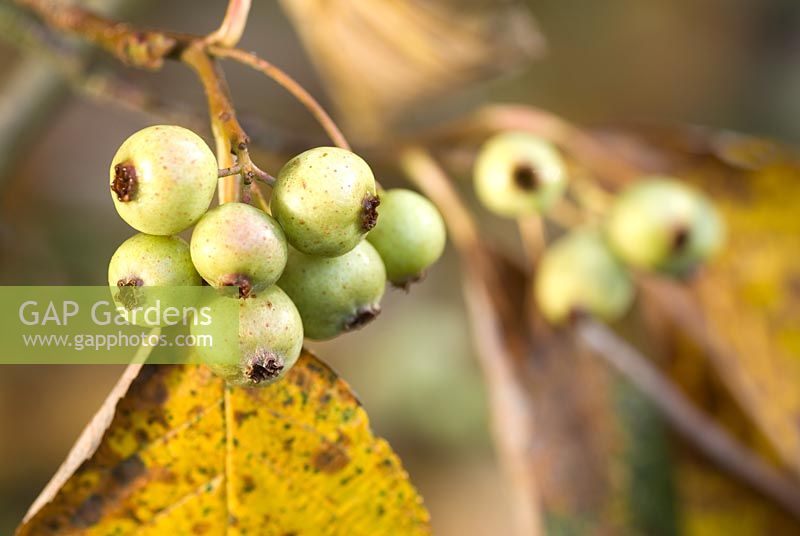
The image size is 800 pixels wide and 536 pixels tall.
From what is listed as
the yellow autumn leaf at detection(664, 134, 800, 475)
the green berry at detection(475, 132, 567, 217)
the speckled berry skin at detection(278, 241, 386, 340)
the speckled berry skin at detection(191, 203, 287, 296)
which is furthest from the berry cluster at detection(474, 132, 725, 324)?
the speckled berry skin at detection(191, 203, 287, 296)

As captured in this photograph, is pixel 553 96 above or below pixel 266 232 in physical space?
above

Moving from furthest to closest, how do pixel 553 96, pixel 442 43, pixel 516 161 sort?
pixel 553 96 < pixel 442 43 < pixel 516 161

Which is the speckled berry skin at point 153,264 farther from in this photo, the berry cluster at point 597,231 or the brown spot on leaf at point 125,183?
the berry cluster at point 597,231

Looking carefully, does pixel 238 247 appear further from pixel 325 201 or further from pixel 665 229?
pixel 665 229

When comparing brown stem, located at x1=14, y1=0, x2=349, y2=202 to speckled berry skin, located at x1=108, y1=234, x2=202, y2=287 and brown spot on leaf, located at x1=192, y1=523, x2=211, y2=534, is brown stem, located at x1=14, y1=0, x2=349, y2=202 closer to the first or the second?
speckled berry skin, located at x1=108, y1=234, x2=202, y2=287

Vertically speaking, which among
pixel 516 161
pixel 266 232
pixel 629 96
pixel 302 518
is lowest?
pixel 302 518

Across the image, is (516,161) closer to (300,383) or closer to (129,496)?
(300,383)

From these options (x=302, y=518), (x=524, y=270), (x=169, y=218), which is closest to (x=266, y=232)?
(x=169, y=218)

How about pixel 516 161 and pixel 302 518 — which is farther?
pixel 516 161
